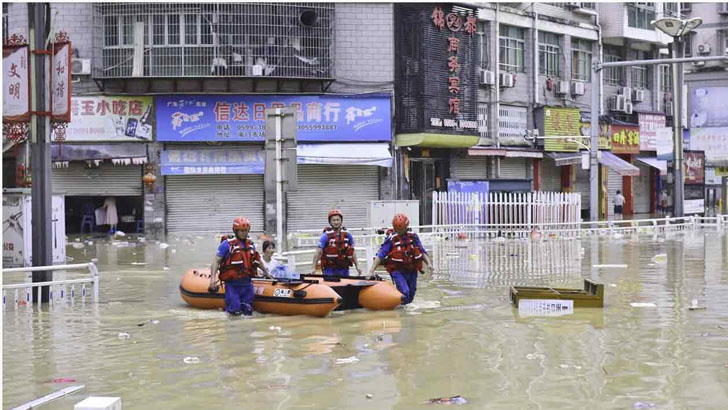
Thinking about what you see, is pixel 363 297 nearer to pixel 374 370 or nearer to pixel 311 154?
pixel 374 370

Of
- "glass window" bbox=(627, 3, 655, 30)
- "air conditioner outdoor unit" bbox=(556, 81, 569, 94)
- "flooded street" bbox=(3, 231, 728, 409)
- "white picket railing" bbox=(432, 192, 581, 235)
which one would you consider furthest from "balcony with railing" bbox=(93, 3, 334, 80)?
"glass window" bbox=(627, 3, 655, 30)

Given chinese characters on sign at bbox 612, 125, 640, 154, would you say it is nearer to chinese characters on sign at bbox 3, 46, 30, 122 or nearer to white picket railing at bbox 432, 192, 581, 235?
white picket railing at bbox 432, 192, 581, 235

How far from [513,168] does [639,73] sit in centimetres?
1064

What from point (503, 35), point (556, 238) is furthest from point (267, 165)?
point (503, 35)

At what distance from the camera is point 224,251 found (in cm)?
1233

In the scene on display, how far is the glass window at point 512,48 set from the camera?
38.6 m

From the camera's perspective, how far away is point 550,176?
136 feet

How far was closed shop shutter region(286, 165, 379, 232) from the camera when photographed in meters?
33.5

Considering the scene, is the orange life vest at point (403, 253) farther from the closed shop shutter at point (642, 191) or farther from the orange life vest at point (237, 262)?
the closed shop shutter at point (642, 191)

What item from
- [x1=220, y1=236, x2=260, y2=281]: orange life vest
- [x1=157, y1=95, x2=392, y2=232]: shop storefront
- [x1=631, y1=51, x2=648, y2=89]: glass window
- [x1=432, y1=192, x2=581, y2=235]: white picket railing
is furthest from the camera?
[x1=631, y1=51, x2=648, y2=89]: glass window

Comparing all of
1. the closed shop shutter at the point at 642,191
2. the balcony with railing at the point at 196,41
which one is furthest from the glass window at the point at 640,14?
the balcony with railing at the point at 196,41

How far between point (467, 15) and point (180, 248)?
14.2m

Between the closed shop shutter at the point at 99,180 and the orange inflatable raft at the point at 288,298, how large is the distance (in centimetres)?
1986

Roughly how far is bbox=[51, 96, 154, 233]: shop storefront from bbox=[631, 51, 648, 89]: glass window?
23.7 metres
